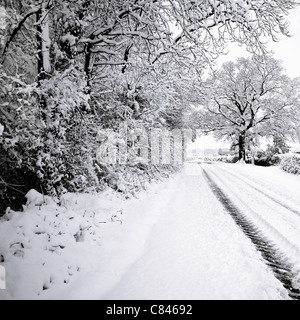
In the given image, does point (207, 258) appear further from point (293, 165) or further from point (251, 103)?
point (251, 103)

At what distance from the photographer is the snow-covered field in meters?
3.13

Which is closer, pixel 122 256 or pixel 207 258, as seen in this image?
pixel 207 258

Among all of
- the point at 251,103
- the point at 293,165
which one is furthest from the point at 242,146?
the point at 293,165

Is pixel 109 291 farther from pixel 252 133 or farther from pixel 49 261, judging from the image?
pixel 252 133

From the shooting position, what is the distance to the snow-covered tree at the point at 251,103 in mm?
27219

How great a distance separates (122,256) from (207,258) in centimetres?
146

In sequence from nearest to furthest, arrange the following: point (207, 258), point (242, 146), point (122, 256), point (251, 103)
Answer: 1. point (207, 258)
2. point (122, 256)
3. point (251, 103)
4. point (242, 146)

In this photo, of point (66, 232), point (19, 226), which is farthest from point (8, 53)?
point (66, 232)

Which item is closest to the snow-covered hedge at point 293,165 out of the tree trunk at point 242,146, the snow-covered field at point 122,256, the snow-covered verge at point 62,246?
the tree trunk at point 242,146

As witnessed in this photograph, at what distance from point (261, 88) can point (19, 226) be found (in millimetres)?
30003

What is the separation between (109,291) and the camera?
3.20m

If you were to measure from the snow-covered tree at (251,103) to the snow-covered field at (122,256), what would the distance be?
2319cm

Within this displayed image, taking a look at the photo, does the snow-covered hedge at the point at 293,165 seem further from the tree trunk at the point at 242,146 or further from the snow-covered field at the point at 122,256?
the snow-covered field at the point at 122,256

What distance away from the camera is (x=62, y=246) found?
404 centimetres
